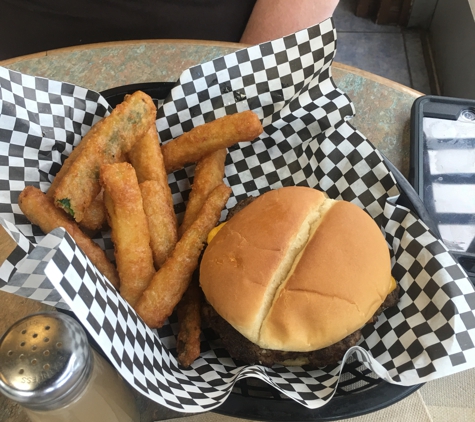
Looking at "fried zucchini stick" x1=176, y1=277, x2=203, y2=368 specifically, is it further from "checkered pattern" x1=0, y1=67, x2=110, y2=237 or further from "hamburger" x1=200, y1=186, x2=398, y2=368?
"checkered pattern" x1=0, y1=67, x2=110, y2=237

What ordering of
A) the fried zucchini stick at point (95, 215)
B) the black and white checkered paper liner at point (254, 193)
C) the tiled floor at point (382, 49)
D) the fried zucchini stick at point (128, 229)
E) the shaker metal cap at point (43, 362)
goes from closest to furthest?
the shaker metal cap at point (43, 362) → the black and white checkered paper liner at point (254, 193) → the fried zucchini stick at point (128, 229) → the fried zucchini stick at point (95, 215) → the tiled floor at point (382, 49)

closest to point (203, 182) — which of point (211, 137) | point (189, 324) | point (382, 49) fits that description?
point (211, 137)

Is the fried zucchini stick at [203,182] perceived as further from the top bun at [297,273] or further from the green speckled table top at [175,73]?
the green speckled table top at [175,73]

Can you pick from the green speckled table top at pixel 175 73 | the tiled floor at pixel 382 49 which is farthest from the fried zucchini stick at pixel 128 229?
the tiled floor at pixel 382 49

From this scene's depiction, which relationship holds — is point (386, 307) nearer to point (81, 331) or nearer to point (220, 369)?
point (220, 369)

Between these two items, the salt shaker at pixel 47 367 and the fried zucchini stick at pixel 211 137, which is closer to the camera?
the salt shaker at pixel 47 367

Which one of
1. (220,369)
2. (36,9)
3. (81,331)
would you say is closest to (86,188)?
(81,331)

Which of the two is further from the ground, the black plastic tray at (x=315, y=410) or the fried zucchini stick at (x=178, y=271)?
the fried zucchini stick at (x=178, y=271)
